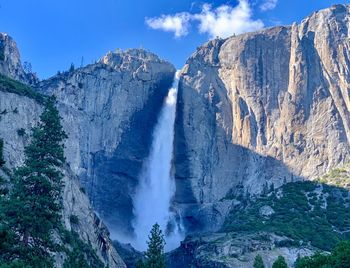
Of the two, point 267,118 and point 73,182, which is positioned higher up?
point 267,118

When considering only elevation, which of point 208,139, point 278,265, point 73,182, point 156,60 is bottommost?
point 278,265

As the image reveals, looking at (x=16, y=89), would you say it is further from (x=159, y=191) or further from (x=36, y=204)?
(x=36, y=204)

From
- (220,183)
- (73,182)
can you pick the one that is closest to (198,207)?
(220,183)

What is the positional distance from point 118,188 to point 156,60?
1174 inches

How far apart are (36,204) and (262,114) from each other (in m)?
81.5

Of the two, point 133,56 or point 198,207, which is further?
point 133,56

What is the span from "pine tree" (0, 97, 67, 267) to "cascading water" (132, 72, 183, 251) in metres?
66.2

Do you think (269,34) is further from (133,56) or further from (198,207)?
(198,207)

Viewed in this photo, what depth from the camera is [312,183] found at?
93938 mm

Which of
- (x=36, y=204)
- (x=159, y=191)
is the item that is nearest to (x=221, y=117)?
(x=159, y=191)

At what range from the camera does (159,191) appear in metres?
106

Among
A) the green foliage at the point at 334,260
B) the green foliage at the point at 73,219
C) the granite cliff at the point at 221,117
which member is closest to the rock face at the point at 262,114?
the granite cliff at the point at 221,117

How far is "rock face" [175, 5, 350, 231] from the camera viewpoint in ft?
331

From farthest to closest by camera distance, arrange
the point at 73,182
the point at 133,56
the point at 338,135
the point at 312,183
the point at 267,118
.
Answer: the point at 133,56 → the point at 267,118 → the point at 338,135 → the point at 312,183 → the point at 73,182
